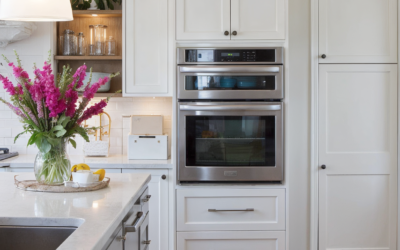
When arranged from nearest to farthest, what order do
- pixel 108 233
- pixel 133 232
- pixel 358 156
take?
pixel 108 233
pixel 133 232
pixel 358 156

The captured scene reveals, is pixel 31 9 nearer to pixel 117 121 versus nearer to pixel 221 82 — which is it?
pixel 221 82

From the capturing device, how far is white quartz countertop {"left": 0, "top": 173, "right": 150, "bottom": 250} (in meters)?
1.14

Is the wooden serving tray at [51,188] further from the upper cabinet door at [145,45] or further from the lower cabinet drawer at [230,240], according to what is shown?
the upper cabinet door at [145,45]

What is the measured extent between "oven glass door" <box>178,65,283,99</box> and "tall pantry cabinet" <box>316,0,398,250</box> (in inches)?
19.6

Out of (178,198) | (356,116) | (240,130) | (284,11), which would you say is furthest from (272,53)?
(178,198)

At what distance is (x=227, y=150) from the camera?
2.85m

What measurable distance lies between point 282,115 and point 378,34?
102cm

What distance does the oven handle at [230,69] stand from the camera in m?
2.81

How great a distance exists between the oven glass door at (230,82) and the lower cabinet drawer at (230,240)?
0.98 meters

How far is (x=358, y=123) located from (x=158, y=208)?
1.66m

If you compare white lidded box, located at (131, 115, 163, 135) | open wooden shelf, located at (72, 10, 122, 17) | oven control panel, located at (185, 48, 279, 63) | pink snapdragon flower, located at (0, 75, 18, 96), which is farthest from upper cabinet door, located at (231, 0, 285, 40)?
pink snapdragon flower, located at (0, 75, 18, 96)

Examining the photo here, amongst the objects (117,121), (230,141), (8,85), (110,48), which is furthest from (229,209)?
(8,85)

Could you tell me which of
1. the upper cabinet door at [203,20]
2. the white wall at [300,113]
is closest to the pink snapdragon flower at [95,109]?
the upper cabinet door at [203,20]

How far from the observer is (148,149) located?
314cm
